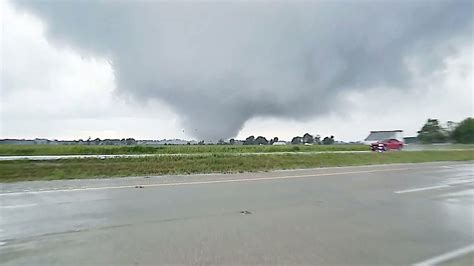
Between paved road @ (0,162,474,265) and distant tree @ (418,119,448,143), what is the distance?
8857 centimetres

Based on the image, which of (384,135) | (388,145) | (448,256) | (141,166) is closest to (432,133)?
(384,135)

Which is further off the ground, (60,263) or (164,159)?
(164,159)

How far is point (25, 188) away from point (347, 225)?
32.1 ft

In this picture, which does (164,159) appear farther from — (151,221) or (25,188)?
(151,221)

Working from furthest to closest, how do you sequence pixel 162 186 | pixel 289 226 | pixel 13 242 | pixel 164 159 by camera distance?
pixel 164 159, pixel 162 186, pixel 289 226, pixel 13 242

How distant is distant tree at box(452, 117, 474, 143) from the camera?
79000mm

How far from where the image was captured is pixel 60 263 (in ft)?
12.8

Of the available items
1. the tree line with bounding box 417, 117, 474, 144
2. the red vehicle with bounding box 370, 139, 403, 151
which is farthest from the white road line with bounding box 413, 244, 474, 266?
the tree line with bounding box 417, 117, 474, 144

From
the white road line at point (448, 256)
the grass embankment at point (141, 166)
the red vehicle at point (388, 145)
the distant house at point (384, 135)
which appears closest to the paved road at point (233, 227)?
the white road line at point (448, 256)

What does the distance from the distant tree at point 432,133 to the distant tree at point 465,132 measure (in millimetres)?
2573

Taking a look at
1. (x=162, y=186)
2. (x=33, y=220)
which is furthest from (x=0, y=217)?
(x=162, y=186)

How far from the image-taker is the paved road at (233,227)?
4.18m

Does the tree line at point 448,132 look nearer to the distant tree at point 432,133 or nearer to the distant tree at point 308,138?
the distant tree at point 432,133

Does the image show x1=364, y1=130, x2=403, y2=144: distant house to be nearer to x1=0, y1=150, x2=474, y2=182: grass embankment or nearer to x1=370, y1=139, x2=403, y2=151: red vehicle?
x1=370, y1=139, x2=403, y2=151: red vehicle
